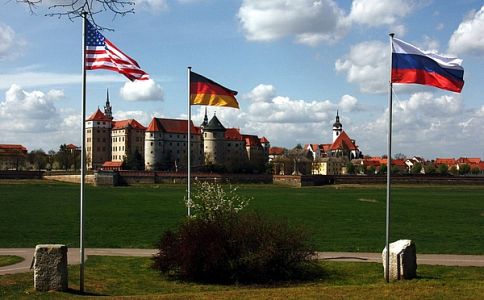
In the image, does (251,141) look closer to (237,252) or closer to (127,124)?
(127,124)

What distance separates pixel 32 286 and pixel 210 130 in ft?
486

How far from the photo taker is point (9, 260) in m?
17.8

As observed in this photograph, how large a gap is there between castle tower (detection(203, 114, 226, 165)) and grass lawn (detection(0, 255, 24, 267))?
141 m

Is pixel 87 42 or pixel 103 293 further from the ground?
pixel 87 42

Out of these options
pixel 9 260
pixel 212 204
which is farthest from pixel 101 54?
pixel 9 260

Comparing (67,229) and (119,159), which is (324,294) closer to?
(67,229)

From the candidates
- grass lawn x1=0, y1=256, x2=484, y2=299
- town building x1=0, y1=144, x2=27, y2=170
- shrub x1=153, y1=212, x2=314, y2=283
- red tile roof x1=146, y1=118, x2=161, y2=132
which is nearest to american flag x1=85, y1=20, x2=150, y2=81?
shrub x1=153, y1=212, x2=314, y2=283

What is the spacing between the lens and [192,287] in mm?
14734

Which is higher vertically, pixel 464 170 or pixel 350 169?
pixel 350 169

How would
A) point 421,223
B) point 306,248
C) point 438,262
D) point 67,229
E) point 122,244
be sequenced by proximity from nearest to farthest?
point 306,248, point 438,262, point 122,244, point 67,229, point 421,223

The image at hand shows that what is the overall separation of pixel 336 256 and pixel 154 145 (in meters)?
138

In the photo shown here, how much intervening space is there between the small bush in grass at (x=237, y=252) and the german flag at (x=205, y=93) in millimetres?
4687

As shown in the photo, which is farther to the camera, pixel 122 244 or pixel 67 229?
pixel 67 229

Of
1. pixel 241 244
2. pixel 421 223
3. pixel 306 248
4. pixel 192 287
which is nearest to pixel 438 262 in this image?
pixel 306 248
